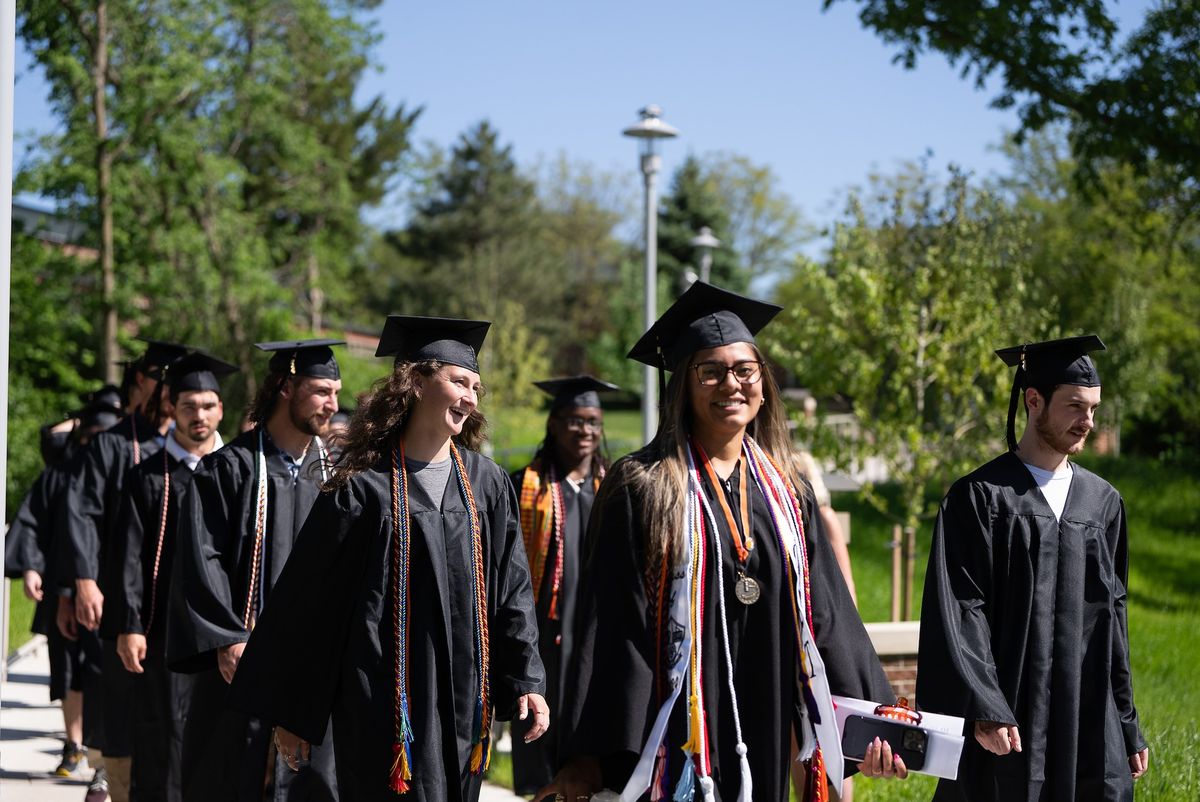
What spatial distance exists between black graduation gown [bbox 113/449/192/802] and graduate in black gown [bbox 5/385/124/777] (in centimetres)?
130

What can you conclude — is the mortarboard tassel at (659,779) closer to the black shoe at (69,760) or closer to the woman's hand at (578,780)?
the woman's hand at (578,780)

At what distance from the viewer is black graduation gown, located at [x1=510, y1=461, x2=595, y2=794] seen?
6.86 metres

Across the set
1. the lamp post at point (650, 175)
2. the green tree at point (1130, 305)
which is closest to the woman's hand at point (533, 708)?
the lamp post at point (650, 175)

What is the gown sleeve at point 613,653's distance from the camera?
3.41 m

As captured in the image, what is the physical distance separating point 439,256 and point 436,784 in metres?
47.8

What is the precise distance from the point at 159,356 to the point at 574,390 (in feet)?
7.00

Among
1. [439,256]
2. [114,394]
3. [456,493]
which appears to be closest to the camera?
[456,493]

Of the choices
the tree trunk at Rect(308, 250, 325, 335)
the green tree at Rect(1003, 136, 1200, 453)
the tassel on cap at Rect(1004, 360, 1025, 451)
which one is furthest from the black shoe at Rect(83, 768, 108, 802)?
the tree trunk at Rect(308, 250, 325, 335)

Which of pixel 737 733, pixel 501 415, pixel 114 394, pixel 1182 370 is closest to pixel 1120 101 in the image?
pixel 114 394

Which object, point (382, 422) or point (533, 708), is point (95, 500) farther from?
point (533, 708)

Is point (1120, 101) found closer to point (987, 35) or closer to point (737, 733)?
point (987, 35)

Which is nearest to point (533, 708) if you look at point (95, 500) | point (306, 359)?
point (306, 359)

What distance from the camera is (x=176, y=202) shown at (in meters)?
24.8

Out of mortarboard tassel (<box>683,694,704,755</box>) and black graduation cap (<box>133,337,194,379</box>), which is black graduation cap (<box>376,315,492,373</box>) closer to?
mortarboard tassel (<box>683,694,704,755</box>)
